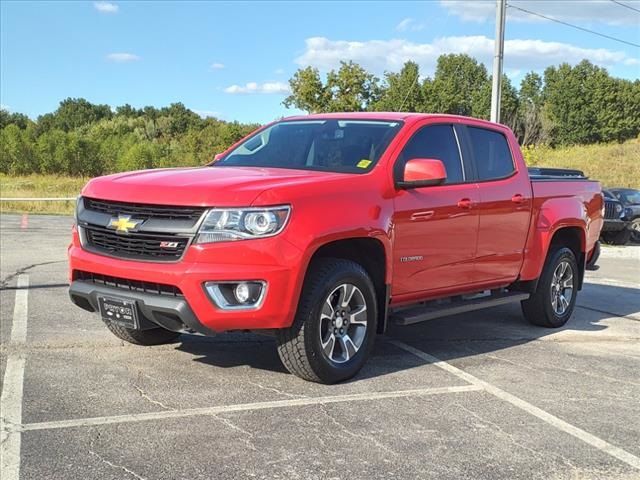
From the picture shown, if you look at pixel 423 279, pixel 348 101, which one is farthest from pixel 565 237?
pixel 348 101

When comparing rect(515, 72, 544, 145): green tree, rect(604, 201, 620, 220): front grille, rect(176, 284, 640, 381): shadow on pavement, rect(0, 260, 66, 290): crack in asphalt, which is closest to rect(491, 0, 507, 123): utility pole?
rect(604, 201, 620, 220): front grille

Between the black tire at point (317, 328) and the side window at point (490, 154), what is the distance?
2001mm

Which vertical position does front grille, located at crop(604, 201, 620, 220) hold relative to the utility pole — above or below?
below

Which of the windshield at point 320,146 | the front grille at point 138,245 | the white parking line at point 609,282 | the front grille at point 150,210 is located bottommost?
the white parking line at point 609,282

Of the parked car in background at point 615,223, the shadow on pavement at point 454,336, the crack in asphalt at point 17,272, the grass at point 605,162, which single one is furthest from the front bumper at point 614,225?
the grass at point 605,162

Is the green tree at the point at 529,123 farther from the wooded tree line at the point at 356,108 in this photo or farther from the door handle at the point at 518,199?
the door handle at the point at 518,199

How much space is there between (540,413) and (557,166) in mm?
50272

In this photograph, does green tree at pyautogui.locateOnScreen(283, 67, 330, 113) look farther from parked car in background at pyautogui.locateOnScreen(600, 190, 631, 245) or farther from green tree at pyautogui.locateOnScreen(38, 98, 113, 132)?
green tree at pyautogui.locateOnScreen(38, 98, 113, 132)

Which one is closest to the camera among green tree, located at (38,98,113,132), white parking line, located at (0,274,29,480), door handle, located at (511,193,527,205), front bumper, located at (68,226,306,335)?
white parking line, located at (0,274,29,480)

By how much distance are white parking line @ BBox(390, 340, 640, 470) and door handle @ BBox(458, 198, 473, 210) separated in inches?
51.0

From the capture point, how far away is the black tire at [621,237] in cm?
1950

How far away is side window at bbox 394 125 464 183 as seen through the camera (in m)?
5.74

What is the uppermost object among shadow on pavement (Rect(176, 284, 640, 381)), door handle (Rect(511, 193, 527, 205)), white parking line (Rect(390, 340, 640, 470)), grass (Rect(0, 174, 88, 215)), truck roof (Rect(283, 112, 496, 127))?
truck roof (Rect(283, 112, 496, 127))

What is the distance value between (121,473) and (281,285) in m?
1.55
